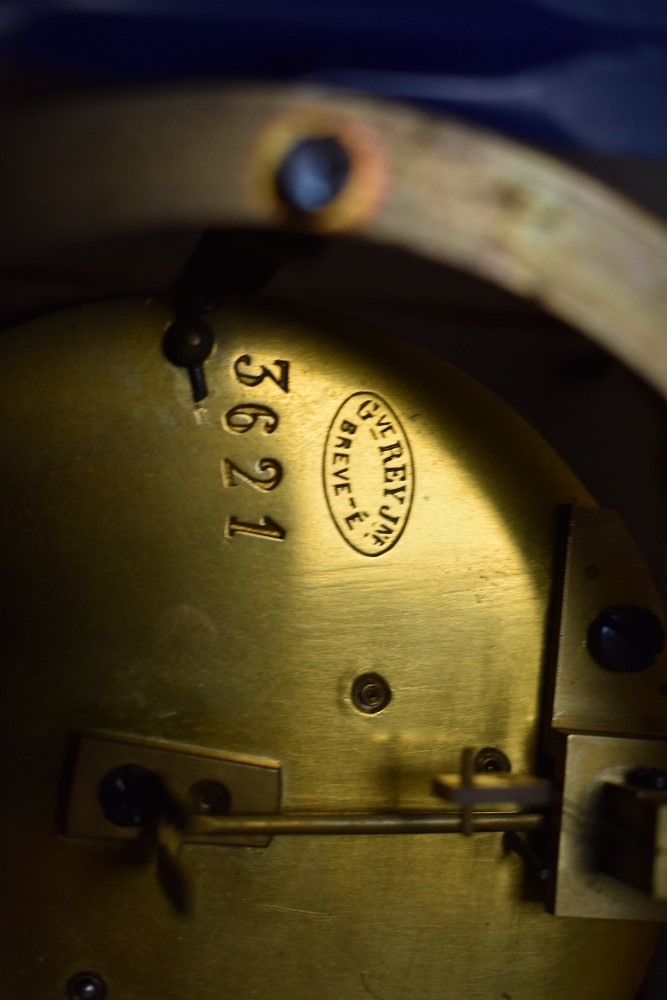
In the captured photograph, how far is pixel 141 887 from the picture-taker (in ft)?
2.48

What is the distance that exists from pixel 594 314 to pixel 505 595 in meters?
0.27

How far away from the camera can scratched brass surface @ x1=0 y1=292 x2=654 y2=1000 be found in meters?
0.74

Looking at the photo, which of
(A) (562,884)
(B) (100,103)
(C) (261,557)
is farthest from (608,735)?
(B) (100,103)

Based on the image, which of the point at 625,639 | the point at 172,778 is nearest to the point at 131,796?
the point at 172,778

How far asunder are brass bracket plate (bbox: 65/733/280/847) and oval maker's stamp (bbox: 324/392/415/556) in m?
0.17

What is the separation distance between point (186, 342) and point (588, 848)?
430 millimetres

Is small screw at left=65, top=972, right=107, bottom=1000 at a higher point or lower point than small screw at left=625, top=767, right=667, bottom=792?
lower

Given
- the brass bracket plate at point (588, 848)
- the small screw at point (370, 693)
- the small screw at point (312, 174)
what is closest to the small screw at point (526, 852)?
the brass bracket plate at point (588, 848)

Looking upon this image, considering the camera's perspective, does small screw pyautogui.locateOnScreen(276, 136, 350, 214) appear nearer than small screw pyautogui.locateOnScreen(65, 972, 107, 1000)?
Yes

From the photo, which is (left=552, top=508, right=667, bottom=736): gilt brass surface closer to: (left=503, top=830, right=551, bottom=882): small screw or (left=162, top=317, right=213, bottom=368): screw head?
(left=503, top=830, right=551, bottom=882): small screw

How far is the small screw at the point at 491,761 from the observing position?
2.62ft

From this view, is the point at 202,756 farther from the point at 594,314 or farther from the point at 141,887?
the point at 594,314

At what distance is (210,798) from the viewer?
2.47ft

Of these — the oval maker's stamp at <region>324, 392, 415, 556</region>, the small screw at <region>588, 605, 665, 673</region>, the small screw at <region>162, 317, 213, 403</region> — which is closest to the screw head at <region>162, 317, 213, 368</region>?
the small screw at <region>162, 317, 213, 403</region>
